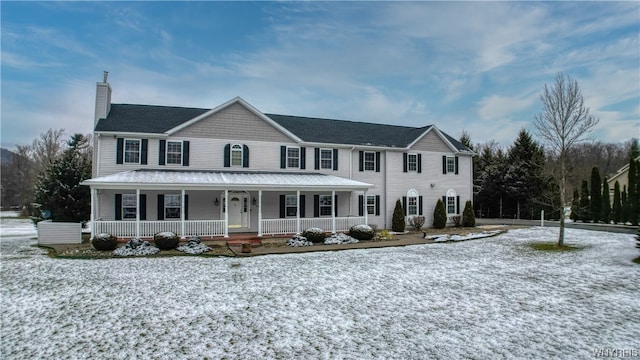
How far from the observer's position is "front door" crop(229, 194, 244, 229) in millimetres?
19297

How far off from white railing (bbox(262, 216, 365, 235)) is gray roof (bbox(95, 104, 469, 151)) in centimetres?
509

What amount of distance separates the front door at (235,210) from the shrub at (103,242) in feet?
19.5

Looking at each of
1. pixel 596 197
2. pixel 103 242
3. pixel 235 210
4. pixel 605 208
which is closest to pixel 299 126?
pixel 235 210

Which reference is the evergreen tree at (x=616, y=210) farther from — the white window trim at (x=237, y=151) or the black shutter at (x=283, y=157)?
the white window trim at (x=237, y=151)

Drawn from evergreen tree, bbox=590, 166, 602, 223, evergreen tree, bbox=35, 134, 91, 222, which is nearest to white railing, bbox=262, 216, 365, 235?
evergreen tree, bbox=35, 134, 91, 222

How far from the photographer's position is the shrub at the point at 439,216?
23.8 meters

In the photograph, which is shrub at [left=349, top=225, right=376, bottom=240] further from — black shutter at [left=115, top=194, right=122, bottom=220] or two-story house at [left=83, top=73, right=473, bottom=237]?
black shutter at [left=115, top=194, right=122, bottom=220]

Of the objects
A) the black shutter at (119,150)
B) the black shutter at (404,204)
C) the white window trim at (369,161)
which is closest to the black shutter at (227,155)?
the black shutter at (119,150)

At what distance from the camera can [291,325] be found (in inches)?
287

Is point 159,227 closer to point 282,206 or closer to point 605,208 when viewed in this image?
point 282,206

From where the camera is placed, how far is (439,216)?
2384 centimetres

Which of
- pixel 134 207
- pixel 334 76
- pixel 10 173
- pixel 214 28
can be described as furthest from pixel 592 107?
pixel 10 173

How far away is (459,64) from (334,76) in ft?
29.2

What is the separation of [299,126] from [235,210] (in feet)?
24.4
